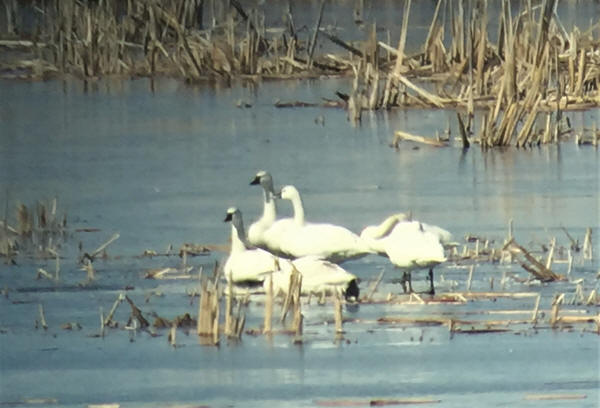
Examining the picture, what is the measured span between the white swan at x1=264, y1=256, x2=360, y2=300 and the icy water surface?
15 centimetres

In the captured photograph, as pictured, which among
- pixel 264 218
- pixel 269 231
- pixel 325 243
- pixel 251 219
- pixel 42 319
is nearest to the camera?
pixel 42 319

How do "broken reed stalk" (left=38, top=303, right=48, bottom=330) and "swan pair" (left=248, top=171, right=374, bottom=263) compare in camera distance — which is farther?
"swan pair" (left=248, top=171, right=374, bottom=263)

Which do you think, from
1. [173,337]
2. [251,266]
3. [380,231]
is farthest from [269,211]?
[173,337]

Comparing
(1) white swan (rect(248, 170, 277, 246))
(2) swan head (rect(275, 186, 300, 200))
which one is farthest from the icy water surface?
(2) swan head (rect(275, 186, 300, 200))

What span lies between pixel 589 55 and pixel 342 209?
6.90 m

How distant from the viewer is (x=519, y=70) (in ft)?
58.6

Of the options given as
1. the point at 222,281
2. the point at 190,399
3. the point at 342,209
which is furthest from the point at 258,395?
the point at 342,209

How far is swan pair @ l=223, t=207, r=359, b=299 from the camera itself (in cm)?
916

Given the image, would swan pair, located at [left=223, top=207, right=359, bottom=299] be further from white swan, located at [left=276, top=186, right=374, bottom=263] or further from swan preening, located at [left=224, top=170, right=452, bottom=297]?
white swan, located at [left=276, top=186, right=374, bottom=263]

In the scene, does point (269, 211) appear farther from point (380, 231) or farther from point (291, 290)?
point (291, 290)

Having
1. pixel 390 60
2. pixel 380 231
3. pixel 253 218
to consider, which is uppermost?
pixel 390 60

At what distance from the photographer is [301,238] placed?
34.4ft

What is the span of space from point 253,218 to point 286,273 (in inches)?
126

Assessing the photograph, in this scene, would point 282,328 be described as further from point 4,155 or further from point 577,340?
point 4,155
